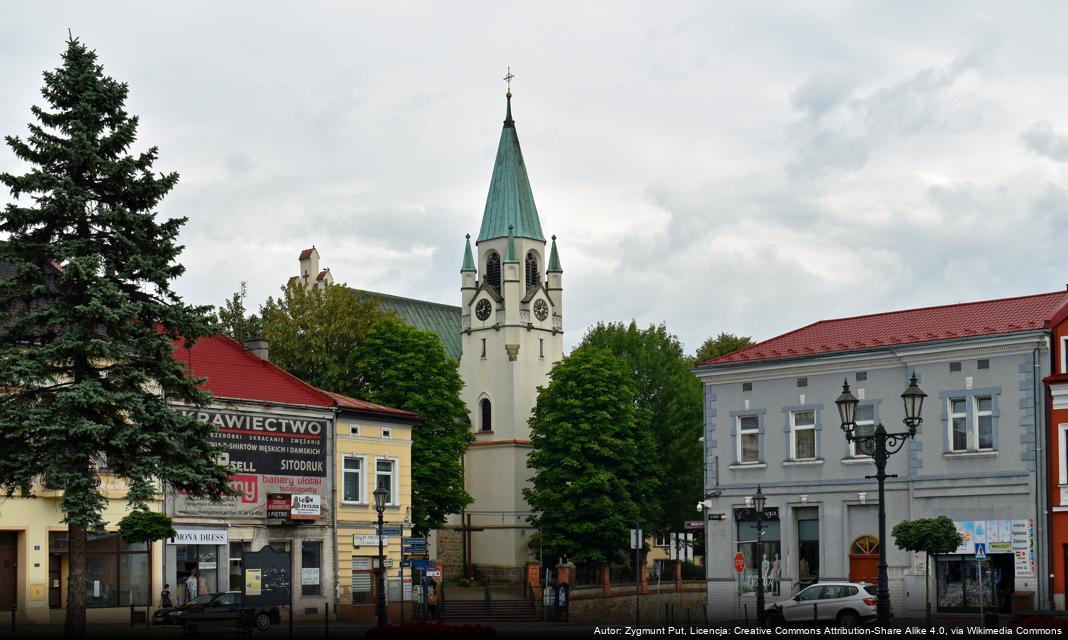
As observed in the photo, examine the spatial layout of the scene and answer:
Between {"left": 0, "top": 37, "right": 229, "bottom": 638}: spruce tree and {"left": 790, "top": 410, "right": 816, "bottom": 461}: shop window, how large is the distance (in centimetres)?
2396

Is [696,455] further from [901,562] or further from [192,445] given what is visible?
[192,445]

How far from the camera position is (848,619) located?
43031mm

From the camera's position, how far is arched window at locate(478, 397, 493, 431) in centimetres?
10034

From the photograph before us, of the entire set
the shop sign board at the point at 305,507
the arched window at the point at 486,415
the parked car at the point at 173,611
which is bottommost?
the parked car at the point at 173,611

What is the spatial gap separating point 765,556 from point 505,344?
46.5m

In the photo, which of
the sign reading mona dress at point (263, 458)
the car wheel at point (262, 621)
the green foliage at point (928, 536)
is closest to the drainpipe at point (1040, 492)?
the green foliage at point (928, 536)

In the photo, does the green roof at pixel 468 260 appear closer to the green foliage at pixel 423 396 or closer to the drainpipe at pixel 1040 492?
the green foliage at pixel 423 396

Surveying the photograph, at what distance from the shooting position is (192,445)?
128 feet

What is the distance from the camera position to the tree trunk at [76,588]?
3656 cm

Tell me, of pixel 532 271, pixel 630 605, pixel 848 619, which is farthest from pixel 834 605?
pixel 532 271

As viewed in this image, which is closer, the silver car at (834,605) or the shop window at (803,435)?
the silver car at (834,605)

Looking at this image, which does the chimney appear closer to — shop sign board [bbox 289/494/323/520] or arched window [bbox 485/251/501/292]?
shop sign board [bbox 289/494/323/520]

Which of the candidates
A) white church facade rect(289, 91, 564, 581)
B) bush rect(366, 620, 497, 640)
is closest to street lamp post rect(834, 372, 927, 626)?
bush rect(366, 620, 497, 640)

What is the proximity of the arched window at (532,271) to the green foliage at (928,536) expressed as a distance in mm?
60198
